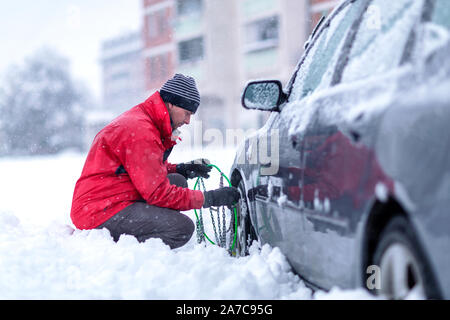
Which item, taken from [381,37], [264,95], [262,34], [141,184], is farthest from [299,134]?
[262,34]

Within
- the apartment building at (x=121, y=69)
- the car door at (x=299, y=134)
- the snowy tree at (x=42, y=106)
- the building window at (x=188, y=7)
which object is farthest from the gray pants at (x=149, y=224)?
the apartment building at (x=121, y=69)

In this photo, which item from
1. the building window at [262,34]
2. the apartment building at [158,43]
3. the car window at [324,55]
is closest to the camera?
the car window at [324,55]

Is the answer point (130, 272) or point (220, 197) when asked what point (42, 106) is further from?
point (130, 272)

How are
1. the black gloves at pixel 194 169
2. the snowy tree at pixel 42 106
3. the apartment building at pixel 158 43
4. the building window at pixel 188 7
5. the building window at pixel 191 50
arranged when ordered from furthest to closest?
1. the snowy tree at pixel 42 106
2. the apartment building at pixel 158 43
3. the building window at pixel 188 7
4. the building window at pixel 191 50
5. the black gloves at pixel 194 169

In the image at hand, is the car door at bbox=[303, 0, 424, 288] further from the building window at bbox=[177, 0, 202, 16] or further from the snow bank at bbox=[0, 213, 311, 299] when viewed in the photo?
the building window at bbox=[177, 0, 202, 16]

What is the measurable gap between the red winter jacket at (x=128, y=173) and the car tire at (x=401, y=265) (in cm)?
187

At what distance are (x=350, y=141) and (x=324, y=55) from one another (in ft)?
3.09

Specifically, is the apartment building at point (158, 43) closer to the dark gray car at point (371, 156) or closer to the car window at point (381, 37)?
the dark gray car at point (371, 156)

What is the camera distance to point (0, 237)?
337 cm

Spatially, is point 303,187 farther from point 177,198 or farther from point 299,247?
point 177,198

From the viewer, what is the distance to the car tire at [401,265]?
4.53ft

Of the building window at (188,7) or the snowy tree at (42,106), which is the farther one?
the snowy tree at (42,106)

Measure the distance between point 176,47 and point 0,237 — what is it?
24.9 m

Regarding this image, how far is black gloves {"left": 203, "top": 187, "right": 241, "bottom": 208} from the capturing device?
339 cm
